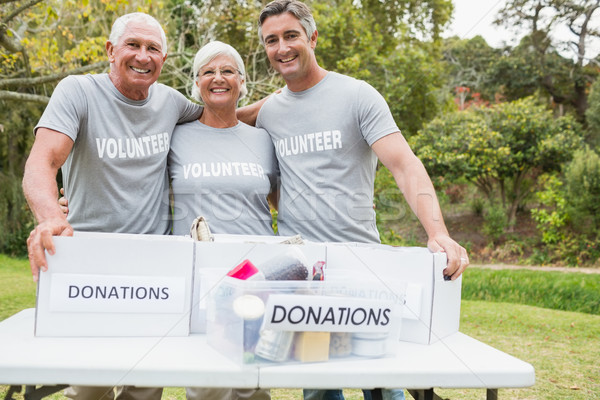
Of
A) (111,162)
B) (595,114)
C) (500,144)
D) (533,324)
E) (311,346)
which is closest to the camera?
(311,346)

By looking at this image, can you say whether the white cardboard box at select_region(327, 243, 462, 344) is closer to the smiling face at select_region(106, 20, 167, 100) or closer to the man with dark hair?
the man with dark hair

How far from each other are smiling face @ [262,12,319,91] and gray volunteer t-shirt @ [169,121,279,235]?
354mm

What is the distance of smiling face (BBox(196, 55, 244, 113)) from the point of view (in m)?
2.38

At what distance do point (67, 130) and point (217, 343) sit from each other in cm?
106

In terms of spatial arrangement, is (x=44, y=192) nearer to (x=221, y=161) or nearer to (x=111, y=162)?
(x=111, y=162)

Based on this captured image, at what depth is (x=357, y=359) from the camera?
1.33m

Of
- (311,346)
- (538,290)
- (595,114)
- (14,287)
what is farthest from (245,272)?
(595,114)

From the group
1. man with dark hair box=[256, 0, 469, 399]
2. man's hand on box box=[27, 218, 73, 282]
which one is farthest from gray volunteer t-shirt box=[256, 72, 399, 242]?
man's hand on box box=[27, 218, 73, 282]

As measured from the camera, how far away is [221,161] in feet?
7.58

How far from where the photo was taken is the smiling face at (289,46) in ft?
7.85

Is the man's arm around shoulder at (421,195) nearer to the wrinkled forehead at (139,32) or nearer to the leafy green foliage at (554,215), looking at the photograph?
the wrinkled forehead at (139,32)

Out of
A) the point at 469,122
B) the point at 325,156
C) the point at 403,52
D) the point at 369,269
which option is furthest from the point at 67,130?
the point at 403,52

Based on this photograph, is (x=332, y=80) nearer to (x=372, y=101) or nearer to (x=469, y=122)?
(x=372, y=101)

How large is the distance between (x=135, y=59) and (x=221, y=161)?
0.54 m
